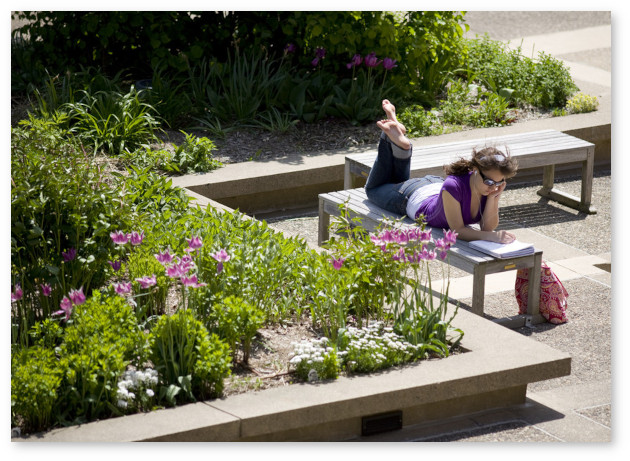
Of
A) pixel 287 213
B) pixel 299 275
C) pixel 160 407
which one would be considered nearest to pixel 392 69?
pixel 287 213

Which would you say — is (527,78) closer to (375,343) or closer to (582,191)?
(582,191)

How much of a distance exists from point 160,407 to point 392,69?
621cm

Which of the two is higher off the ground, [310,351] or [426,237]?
[426,237]

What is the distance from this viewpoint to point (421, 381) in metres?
4.70

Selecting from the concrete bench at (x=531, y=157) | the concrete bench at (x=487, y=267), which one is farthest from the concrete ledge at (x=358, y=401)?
the concrete bench at (x=531, y=157)

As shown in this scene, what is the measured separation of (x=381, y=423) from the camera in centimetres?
468

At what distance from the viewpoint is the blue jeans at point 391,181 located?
660cm

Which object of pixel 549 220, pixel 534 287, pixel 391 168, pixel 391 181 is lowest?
pixel 549 220

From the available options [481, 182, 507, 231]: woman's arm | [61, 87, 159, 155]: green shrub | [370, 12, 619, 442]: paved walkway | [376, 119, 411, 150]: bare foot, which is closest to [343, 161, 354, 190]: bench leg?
[376, 119, 411, 150]: bare foot

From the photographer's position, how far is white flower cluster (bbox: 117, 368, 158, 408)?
14.5 ft

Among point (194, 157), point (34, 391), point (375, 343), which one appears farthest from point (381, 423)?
point (194, 157)

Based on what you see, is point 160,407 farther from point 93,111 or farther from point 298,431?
point 93,111

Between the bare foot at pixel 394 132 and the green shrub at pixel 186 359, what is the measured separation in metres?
2.35

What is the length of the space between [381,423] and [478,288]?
1.56 metres
